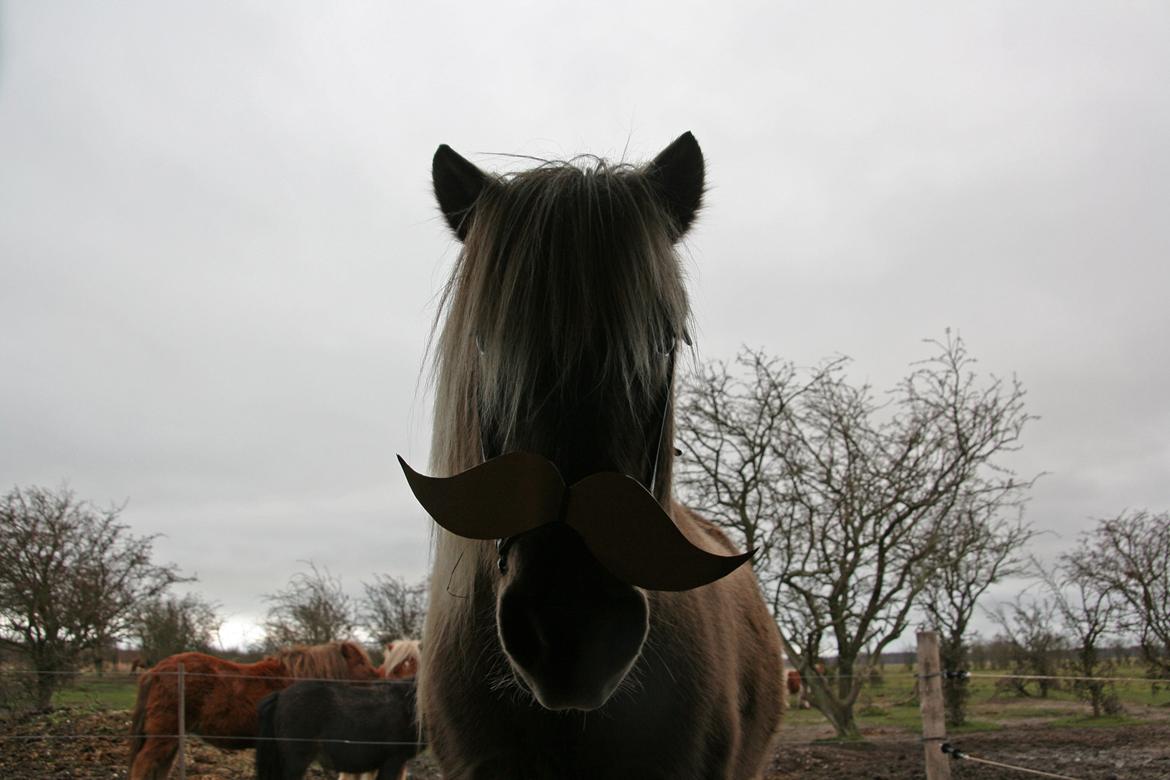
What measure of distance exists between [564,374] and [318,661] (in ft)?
33.1

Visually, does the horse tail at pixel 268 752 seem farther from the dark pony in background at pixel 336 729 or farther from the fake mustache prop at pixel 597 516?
the fake mustache prop at pixel 597 516

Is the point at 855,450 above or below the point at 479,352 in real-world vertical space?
above

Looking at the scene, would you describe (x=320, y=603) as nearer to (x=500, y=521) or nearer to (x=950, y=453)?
(x=950, y=453)

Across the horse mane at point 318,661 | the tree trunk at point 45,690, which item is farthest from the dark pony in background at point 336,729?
the tree trunk at point 45,690

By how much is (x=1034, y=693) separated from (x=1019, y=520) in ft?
19.2

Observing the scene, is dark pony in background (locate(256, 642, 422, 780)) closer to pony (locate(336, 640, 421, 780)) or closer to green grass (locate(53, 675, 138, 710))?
pony (locate(336, 640, 421, 780))

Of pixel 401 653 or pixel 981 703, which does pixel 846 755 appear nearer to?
pixel 401 653

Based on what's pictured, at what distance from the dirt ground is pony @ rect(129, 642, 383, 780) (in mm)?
386

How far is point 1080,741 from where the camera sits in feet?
34.5

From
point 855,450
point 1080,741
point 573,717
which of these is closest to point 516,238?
point 573,717

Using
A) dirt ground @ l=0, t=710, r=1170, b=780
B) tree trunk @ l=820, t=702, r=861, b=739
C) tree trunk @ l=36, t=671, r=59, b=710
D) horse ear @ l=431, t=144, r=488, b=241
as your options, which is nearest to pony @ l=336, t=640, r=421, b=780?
dirt ground @ l=0, t=710, r=1170, b=780

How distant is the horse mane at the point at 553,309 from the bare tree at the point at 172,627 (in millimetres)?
13165

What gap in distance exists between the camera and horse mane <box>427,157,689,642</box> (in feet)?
5.22

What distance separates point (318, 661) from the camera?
1019 centimetres
